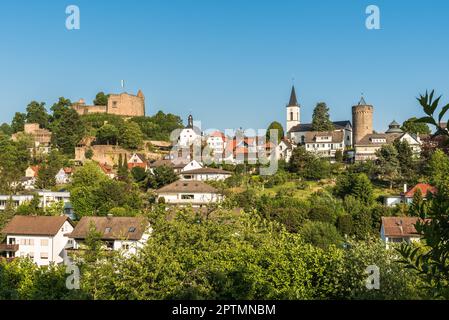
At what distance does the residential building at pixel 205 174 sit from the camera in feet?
199

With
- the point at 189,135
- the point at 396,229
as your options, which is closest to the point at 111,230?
the point at 396,229

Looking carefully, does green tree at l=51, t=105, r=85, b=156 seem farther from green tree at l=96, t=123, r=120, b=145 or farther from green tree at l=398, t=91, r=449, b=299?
green tree at l=398, t=91, r=449, b=299

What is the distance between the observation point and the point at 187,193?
5166 cm

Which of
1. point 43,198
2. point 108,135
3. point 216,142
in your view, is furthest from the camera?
point 216,142

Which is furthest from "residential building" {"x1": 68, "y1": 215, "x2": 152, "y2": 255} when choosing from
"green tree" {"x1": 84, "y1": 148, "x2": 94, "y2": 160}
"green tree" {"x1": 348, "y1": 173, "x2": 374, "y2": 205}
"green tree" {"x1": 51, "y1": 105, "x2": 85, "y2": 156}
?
"green tree" {"x1": 51, "y1": 105, "x2": 85, "y2": 156}

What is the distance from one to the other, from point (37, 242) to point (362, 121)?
184 feet


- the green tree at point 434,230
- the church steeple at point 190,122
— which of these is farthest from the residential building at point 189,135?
the green tree at point 434,230

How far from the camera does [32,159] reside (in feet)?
247

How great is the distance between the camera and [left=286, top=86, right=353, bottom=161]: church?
76.6 metres

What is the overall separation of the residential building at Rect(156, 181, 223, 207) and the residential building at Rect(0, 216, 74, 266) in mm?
12985

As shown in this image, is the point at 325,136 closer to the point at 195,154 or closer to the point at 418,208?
the point at 195,154

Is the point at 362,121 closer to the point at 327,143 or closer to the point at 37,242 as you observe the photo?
the point at 327,143

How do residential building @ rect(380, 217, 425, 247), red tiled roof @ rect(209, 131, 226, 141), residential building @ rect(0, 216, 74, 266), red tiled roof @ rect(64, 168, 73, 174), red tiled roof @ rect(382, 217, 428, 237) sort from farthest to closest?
red tiled roof @ rect(209, 131, 226, 141)
red tiled roof @ rect(64, 168, 73, 174)
residential building @ rect(0, 216, 74, 266)
red tiled roof @ rect(382, 217, 428, 237)
residential building @ rect(380, 217, 425, 247)
